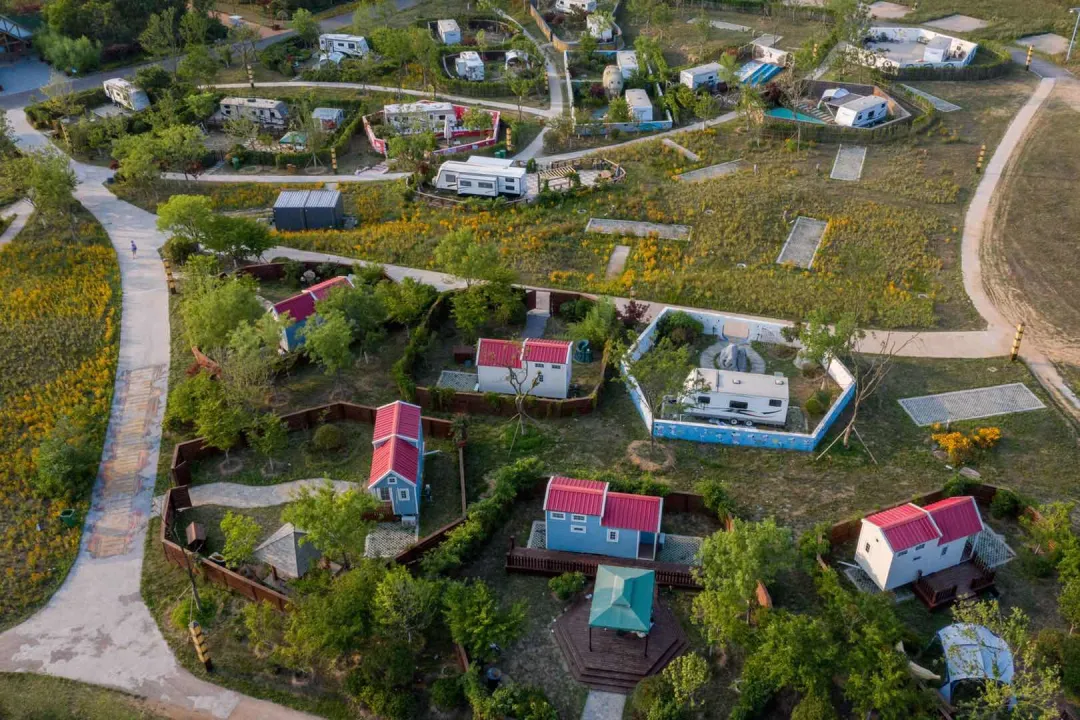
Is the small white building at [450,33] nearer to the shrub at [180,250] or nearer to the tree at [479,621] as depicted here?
the shrub at [180,250]

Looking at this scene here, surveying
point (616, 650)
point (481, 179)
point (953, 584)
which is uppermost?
point (953, 584)

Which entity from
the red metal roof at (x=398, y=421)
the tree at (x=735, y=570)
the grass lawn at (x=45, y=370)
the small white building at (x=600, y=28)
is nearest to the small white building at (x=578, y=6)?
the small white building at (x=600, y=28)

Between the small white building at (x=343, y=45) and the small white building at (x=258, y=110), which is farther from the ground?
the small white building at (x=343, y=45)

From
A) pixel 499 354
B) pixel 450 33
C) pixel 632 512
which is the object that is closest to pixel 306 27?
pixel 450 33

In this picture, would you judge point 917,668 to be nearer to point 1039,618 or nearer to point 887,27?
point 1039,618

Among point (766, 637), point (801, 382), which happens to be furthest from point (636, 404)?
point (766, 637)

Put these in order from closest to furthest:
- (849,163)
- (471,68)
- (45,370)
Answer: (45,370) < (849,163) < (471,68)

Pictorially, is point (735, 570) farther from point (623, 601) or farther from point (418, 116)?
point (418, 116)
